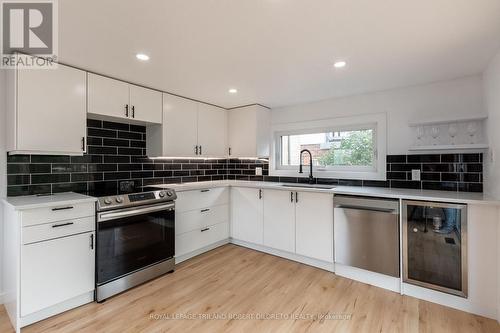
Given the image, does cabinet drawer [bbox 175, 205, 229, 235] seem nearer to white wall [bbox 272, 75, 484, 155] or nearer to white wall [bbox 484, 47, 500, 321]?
white wall [bbox 272, 75, 484, 155]

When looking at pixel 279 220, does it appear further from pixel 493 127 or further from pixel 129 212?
pixel 493 127

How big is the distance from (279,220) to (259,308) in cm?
120

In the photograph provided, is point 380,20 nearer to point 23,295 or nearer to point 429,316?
point 429,316

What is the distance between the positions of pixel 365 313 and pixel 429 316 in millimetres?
498

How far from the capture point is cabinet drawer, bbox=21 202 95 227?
5.76 feet

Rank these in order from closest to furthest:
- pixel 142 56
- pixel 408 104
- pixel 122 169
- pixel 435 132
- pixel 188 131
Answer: pixel 142 56, pixel 435 132, pixel 408 104, pixel 122 169, pixel 188 131

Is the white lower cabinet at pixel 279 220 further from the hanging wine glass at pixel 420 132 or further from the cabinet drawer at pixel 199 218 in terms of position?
the hanging wine glass at pixel 420 132

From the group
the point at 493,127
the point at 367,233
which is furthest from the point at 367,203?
the point at 493,127

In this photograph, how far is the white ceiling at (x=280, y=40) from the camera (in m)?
1.41

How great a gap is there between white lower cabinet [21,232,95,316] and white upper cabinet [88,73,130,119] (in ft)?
3.95

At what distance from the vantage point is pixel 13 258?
1799 mm

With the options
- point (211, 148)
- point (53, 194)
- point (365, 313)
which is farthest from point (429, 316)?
point (53, 194)

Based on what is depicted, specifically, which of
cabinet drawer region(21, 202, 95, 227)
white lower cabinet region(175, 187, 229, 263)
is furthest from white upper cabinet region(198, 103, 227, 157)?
cabinet drawer region(21, 202, 95, 227)

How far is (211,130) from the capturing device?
3.62 meters
